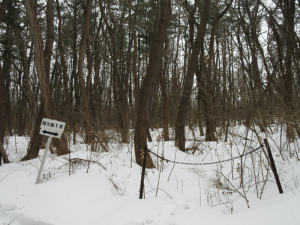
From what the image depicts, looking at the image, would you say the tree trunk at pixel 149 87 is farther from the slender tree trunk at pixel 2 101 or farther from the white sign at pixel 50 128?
the slender tree trunk at pixel 2 101

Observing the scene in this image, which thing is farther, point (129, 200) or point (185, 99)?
point (185, 99)

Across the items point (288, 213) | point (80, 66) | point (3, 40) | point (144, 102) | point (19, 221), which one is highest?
point (3, 40)

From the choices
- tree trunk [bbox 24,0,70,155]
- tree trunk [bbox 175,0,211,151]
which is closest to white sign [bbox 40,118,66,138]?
tree trunk [bbox 24,0,70,155]

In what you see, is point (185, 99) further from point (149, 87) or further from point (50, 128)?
point (50, 128)

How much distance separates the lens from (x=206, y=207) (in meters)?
3.48

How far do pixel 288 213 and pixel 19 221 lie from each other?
→ 3.58m

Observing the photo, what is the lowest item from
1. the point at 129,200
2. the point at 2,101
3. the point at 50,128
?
the point at 129,200

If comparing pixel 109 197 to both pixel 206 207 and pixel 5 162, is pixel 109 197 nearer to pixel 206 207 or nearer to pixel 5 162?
pixel 206 207

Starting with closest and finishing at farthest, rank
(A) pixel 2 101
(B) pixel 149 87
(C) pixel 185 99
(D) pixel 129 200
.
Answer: (D) pixel 129 200 → (B) pixel 149 87 → (A) pixel 2 101 → (C) pixel 185 99

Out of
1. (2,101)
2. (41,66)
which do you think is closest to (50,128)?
(41,66)

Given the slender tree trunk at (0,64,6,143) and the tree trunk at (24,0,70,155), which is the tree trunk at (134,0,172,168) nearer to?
the tree trunk at (24,0,70,155)

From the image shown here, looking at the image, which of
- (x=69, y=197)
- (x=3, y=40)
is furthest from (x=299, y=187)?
(x=3, y=40)

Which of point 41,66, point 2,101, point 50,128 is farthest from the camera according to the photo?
point 2,101

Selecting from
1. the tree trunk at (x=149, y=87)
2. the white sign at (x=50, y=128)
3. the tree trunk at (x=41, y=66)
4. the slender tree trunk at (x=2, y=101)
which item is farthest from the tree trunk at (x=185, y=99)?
the slender tree trunk at (x=2, y=101)
